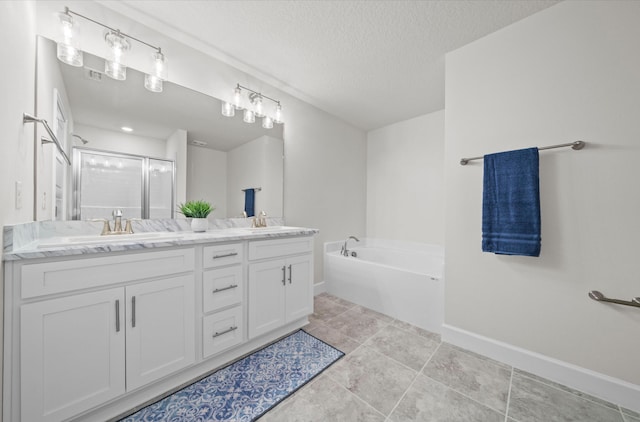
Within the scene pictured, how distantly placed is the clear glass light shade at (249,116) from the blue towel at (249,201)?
26.3 inches

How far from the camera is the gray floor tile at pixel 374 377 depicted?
1329 mm

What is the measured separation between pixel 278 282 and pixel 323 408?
2.79ft

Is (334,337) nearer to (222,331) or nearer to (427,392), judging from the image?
(427,392)

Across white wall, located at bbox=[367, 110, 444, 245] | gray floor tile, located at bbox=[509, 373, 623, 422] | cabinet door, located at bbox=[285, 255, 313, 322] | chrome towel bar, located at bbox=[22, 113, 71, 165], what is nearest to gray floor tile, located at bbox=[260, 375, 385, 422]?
cabinet door, located at bbox=[285, 255, 313, 322]

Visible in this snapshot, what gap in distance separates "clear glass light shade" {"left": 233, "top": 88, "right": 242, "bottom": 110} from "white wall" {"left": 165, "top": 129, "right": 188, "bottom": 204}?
520 millimetres

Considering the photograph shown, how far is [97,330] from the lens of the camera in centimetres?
110

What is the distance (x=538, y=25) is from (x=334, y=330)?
2.68 metres

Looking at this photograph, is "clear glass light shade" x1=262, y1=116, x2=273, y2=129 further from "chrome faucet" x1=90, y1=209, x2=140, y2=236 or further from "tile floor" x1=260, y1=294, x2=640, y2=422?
"tile floor" x1=260, y1=294, x2=640, y2=422

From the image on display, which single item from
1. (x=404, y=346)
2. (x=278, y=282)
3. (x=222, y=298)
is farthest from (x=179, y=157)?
(x=404, y=346)

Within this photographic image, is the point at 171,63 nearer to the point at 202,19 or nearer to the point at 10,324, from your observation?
the point at 202,19

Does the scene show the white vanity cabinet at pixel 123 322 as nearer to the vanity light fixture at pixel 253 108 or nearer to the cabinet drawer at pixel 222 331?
the cabinet drawer at pixel 222 331

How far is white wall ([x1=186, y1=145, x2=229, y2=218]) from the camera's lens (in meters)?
1.92

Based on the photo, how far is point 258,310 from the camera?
1725 millimetres

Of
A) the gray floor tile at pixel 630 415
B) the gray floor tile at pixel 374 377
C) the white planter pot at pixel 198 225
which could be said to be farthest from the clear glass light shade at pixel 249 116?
the gray floor tile at pixel 630 415
